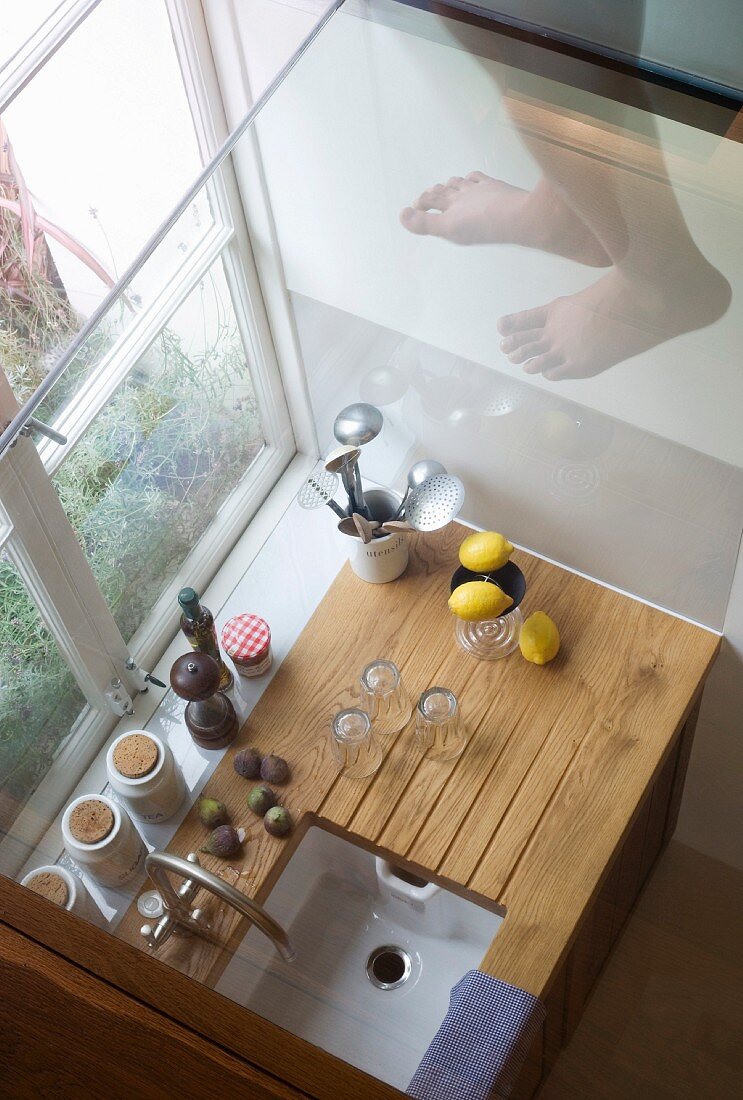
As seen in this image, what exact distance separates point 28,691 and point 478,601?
1.77 ft

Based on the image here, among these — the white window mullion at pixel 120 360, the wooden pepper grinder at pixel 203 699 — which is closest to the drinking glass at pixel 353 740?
the wooden pepper grinder at pixel 203 699

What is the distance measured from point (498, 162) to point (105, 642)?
82 cm

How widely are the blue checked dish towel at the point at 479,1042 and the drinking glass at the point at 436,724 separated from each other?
301 mm

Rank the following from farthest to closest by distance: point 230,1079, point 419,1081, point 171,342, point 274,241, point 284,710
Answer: point 274,241, point 171,342, point 284,710, point 419,1081, point 230,1079

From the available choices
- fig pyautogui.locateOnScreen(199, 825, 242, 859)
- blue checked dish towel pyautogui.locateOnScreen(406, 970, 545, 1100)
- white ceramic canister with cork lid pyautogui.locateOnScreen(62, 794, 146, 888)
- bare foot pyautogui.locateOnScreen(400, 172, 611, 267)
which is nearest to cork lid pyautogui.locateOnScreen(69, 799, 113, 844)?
white ceramic canister with cork lid pyautogui.locateOnScreen(62, 794, 146, 888)

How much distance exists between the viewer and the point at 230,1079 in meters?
0.73

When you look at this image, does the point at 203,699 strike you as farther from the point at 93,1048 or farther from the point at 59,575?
the point at 93,1048

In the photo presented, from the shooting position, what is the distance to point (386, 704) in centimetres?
130

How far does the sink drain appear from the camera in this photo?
96 cm

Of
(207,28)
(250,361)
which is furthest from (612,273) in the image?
(207,28)

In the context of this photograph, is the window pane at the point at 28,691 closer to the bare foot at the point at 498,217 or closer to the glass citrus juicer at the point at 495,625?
the glass citrus juicer at the point at 495,625

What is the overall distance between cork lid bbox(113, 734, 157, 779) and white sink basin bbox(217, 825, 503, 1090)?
182 mm

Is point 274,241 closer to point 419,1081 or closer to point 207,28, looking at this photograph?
point 207,28

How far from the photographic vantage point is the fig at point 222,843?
3.68 ft
